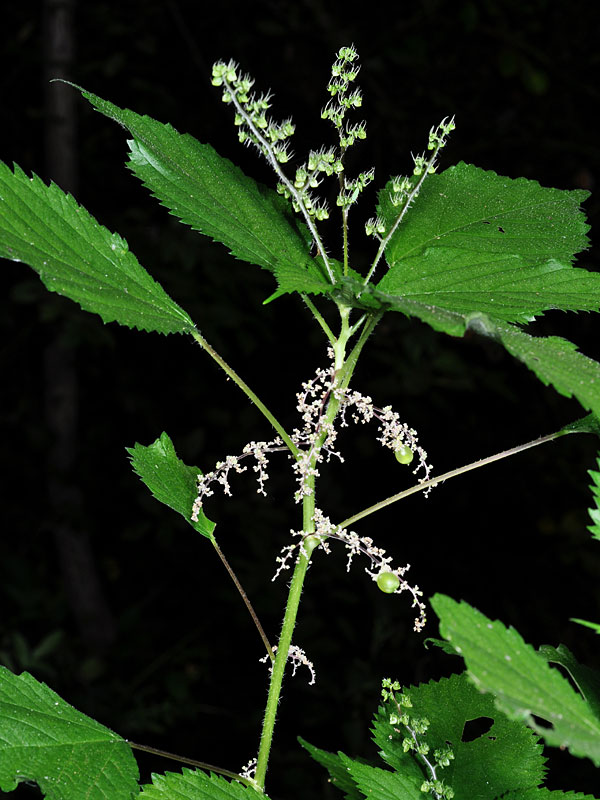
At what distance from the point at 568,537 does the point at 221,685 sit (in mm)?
1710

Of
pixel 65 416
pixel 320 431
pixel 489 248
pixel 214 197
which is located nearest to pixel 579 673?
pixel 320 431

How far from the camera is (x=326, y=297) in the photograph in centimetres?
90

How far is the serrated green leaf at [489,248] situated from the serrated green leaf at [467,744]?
46 centimetres

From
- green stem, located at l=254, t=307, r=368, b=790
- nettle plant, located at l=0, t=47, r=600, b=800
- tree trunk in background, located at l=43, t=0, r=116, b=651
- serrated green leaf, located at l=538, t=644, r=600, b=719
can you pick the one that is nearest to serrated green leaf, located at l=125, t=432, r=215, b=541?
nettle plant, located at l=0, t=47, r=600, b=800

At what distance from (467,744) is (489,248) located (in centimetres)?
58

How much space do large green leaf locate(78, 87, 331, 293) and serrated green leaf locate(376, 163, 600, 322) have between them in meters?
0.11

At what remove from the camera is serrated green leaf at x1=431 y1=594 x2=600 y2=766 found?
52cm

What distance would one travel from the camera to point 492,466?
372cm

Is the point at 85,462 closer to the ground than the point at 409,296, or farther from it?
farther from it

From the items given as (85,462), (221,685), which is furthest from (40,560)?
(221,685)

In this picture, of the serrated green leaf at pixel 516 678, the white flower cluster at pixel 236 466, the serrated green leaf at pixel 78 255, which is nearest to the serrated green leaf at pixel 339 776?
the white flower cluster at pixel 236 466

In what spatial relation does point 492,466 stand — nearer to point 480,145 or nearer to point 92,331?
point 480,145

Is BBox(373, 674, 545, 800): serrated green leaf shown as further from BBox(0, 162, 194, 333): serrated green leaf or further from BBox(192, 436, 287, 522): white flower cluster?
BBox(0, 162, 194, 333): serrated green leaf

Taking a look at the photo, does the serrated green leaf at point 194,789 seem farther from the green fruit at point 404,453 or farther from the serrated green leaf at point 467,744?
the green fruit at point 404,453
